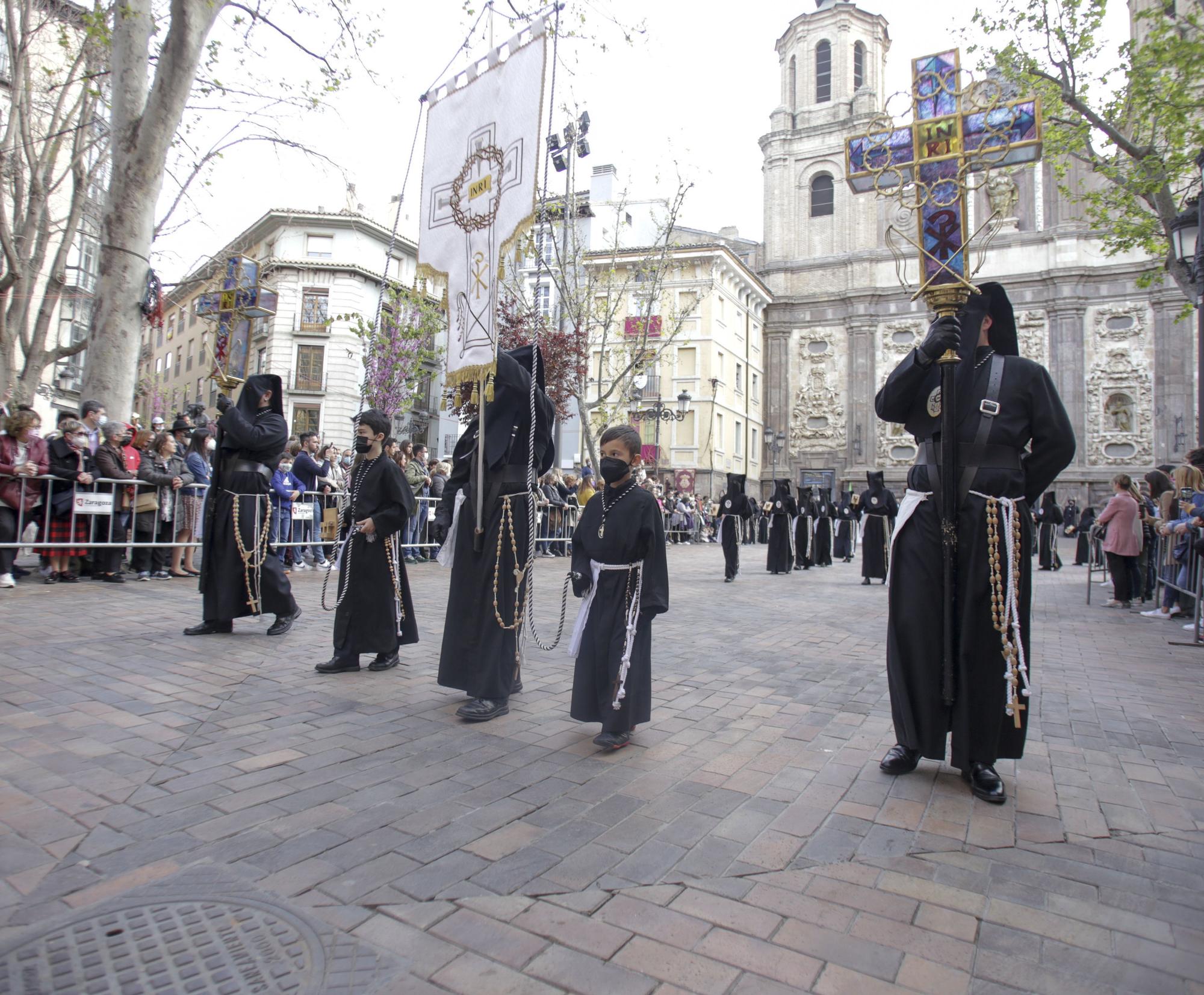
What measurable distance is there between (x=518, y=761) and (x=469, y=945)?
1580 mm

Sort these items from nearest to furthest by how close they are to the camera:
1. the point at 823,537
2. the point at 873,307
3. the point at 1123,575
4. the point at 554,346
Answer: the point at 1123,575 → the point at 823,537 → the point at 554,346 → the point at 873,307

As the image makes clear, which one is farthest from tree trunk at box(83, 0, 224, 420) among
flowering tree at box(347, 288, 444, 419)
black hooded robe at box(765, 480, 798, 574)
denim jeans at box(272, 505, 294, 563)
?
flowering tree at box(347, 288, 444, 419)

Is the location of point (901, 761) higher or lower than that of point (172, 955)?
higher

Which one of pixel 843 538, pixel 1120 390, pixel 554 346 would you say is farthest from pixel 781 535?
pixel 1120 390

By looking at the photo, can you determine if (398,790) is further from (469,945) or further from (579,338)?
(579,338)

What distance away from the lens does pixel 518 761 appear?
380cm

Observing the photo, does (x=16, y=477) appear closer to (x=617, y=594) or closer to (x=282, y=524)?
(x=282, y=524)

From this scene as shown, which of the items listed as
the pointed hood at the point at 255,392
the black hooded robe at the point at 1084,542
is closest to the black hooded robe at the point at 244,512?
the pointed hood at the point at 255,392

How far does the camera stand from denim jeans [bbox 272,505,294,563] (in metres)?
12.1

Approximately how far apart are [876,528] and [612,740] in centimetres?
1218

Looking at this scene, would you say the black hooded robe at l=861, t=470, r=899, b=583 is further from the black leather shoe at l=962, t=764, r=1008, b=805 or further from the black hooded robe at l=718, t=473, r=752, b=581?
the black leather shoe at l=962, t=764, r=1008, b=805

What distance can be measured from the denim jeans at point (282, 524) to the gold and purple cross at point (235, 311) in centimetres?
400

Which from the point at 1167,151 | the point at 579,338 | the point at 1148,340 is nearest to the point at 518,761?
the point at 1167,151

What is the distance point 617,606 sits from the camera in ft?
13.8
